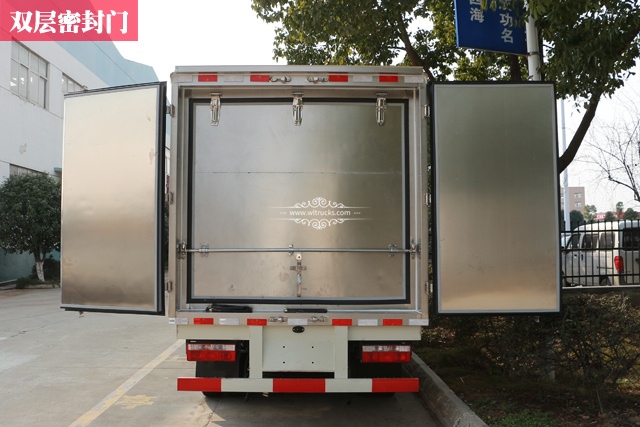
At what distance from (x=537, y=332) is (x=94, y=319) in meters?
10.2

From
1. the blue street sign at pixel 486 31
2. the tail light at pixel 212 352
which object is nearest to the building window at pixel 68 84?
the blue street sign at pixel 486 31

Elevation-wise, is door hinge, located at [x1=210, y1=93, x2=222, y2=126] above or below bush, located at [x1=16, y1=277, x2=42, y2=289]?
above

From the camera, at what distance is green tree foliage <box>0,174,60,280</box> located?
64.1ft

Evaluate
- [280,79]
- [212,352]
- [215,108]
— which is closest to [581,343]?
[212,352]

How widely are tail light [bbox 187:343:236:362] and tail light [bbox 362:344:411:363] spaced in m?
1.21

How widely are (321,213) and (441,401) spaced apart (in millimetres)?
2212

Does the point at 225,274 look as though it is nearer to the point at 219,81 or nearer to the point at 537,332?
the point at 219,81

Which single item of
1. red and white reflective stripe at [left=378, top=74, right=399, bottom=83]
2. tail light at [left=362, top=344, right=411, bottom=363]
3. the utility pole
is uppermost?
the utility pole

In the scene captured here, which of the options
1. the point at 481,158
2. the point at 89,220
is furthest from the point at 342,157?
the point at 89,220

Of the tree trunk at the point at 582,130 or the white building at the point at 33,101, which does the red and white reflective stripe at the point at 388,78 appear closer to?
the tree trunk at the point at 582,130

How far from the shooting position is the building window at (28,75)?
21156 mm

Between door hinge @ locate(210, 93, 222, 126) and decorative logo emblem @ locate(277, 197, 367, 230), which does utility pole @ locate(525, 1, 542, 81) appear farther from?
door hinge @ locate(210, 93, 222, 126)

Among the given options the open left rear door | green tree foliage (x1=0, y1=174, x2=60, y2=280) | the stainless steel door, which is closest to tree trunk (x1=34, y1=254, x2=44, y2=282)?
green tree foliage (x1=0, y1=174, x2=60, y2=280)

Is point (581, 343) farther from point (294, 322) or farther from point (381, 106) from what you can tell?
point (381, 106)
